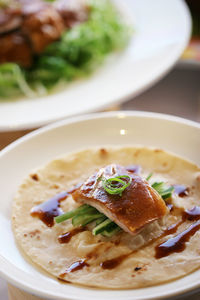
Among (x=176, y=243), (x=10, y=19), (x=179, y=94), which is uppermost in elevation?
(x=10, y=19)

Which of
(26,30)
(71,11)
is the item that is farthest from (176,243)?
(71,11)

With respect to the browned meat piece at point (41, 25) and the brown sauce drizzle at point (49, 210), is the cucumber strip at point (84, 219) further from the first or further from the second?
the browned meat piece at point (41, 25)

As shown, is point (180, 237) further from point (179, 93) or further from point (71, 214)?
point (179, 93)

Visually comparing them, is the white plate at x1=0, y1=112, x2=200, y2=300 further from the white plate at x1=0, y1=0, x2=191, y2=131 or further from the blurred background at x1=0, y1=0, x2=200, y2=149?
the blurred background at x1=0, y1=0, x2=200, y2=149

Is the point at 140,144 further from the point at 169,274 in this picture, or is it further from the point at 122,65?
the point at 122,65

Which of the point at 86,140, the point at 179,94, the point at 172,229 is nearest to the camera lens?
the point at 172,229

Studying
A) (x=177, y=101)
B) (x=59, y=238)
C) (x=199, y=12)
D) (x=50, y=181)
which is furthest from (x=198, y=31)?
(x=59, y=238)

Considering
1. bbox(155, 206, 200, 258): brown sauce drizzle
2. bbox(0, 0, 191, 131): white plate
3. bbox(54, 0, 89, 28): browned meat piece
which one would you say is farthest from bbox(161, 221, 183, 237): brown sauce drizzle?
bbox(54, 0, 89, 28): browned meat piece
